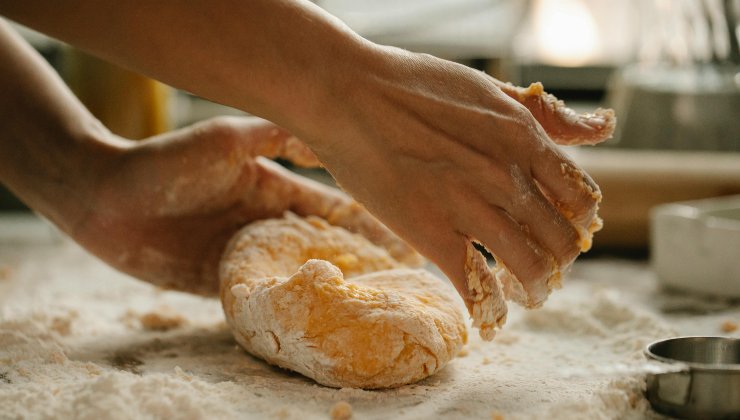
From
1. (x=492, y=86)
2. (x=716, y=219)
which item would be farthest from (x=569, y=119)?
(x=716, y=219)

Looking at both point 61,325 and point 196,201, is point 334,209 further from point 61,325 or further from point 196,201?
point 61,325

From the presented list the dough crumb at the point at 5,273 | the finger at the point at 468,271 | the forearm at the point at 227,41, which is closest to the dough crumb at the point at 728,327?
the finger at the point at 468,271

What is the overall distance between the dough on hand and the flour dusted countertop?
0.08ft

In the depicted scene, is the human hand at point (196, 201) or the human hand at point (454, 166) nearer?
the human hand at point (454, 166)

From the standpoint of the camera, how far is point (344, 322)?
943 mm

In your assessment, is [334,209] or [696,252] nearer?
[334,209]

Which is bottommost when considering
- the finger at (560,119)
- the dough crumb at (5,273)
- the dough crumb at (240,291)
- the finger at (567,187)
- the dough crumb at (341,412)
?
the dough crumb at (5,273)

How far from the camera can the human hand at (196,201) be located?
→ 121 cm

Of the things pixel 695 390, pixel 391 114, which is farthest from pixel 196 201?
pixel 695 390

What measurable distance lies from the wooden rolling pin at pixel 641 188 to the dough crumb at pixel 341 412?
1234 mm

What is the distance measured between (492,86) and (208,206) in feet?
1.79

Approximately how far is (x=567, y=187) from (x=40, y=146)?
0.79 meters

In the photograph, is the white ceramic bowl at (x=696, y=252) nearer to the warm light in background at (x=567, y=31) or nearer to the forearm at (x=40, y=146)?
the forearm at (x=40, y=146)

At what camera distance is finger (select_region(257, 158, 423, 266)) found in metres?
1.26
